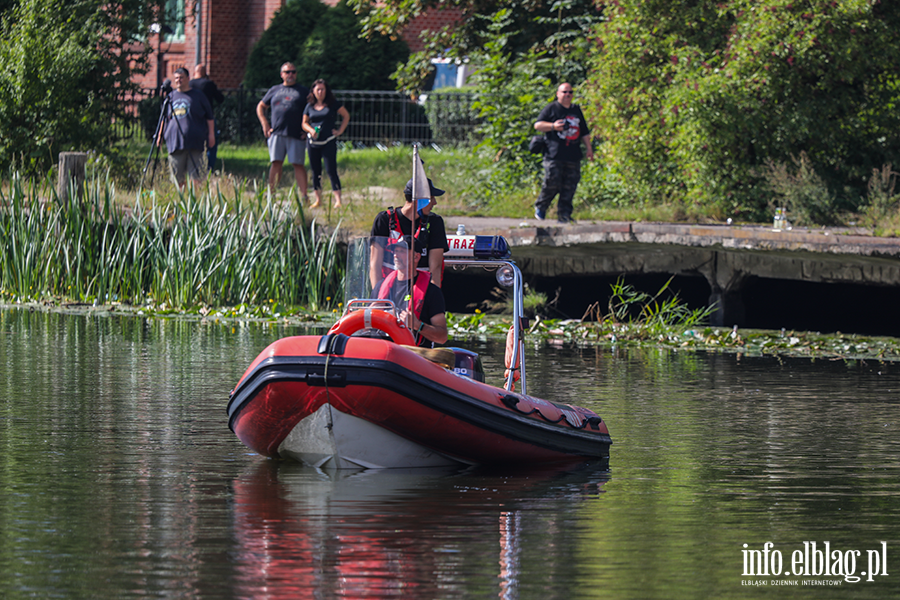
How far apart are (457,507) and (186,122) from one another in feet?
38.3

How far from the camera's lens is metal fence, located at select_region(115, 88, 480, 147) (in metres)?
28.2

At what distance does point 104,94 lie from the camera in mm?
22688

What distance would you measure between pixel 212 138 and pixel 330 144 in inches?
62.0

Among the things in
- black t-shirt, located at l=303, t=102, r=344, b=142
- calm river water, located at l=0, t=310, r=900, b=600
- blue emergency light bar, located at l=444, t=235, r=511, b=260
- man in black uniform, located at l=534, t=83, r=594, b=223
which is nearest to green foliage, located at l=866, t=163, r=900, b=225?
man in black uniform, located at l=534, t=83, r=594, b=223

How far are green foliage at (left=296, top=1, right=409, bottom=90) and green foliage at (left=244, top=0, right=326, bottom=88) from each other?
80 cm

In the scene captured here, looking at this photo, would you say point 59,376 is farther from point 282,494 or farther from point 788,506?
point 788,506

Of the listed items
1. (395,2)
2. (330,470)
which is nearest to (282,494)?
(330,470)

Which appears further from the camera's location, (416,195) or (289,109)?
(289,109)

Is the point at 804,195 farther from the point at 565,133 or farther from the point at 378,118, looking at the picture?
the point at 378,118

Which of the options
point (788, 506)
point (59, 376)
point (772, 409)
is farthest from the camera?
point (59, 376)

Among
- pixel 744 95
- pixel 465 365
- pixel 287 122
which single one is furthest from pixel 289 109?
pixel 465 365

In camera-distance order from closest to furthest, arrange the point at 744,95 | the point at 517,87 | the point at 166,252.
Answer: the point at 166,252 → the point at 744,95 → the point at 517,87

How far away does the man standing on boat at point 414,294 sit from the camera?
8297 millimetres

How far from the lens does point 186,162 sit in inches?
714
